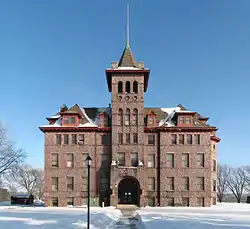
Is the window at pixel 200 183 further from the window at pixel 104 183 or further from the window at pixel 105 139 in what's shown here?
the window at pixel 105 139

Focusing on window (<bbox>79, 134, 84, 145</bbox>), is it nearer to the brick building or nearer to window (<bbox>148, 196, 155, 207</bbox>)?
the brick building

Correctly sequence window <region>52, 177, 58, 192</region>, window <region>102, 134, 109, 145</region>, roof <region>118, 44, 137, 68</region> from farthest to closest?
roof <region>118, 44, 137, 68</region>, window <region>102, 134, 109, 145</region>, window <region>52, 177, 58, 192</region>

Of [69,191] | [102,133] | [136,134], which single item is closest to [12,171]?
[69,191]

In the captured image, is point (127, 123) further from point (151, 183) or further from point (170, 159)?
point (151, 183)

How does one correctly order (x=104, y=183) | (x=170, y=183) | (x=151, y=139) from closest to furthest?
(x=104, y=183)
(x=170, y=183)
(x=151, y=139)

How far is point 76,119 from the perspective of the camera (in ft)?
164

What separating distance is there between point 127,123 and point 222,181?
6065 cm

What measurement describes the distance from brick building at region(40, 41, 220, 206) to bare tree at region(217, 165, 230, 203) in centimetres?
4224

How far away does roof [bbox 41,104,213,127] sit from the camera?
5012cm

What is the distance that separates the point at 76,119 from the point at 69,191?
34.6ft

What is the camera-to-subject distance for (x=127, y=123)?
161 feet

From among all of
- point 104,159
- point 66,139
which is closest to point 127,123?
point 104,159

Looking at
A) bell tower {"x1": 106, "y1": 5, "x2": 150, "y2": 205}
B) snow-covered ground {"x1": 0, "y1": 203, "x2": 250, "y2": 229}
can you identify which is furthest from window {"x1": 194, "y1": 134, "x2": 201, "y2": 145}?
snow-covered ground {"x1": 0, "y1": 203, "x2": 250, "y2": 229}

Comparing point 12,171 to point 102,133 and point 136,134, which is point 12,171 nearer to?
point 102,133
